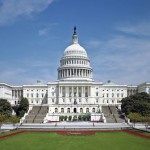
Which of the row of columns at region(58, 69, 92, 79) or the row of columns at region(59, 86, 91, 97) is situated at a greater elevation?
the row of columns at region(58, 69, 92, 79)

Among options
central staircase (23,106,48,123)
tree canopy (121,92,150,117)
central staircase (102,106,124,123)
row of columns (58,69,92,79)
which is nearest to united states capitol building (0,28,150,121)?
row of columns (58,69,92,79)

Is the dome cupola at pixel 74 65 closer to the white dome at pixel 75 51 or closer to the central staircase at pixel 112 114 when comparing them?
the white dome at pixel 75 51

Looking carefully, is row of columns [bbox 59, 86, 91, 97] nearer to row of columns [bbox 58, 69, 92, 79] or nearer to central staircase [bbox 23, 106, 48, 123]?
row of columns [bbox 58, 69, 92, 79]

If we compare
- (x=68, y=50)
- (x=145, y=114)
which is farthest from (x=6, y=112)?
(x=68, y=50)

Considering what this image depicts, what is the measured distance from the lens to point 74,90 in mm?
122625

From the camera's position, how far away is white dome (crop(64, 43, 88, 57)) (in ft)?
452

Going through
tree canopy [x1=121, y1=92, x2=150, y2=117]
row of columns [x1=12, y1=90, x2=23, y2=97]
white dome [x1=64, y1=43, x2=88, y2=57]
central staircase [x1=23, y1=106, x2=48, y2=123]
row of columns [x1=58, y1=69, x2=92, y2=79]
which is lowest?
central staircase [x1=23, y1=106, x2=48, y2=123]

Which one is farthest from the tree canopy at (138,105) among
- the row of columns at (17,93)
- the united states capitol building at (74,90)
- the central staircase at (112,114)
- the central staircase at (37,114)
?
the row of columns at (17,93)

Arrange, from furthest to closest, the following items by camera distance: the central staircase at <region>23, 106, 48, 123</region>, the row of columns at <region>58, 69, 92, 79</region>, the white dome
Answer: the white dome, the row of columns at <region>58, 69, 92, 79</region>, the central staircase at <region>23, 106, 48, 123</region>

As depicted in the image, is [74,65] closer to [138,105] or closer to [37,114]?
[37,114]

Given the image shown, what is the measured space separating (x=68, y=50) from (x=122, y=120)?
192ft

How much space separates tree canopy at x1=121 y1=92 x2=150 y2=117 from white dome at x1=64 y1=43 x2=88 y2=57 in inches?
1754

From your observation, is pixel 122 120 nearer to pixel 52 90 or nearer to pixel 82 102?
pixel 82 102

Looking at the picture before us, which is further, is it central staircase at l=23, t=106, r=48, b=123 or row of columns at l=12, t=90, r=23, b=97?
row of columns at l=12, t=90, r=23, b=97
